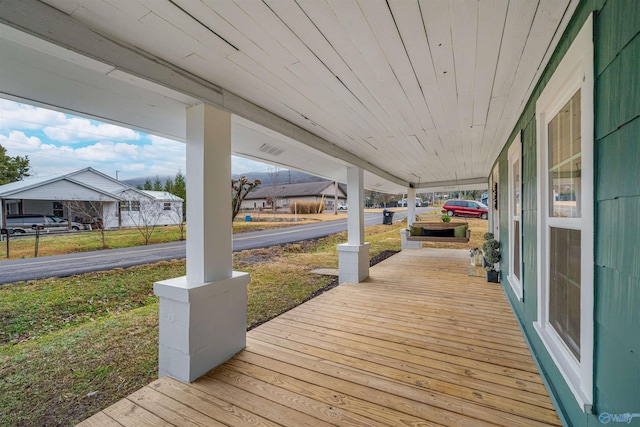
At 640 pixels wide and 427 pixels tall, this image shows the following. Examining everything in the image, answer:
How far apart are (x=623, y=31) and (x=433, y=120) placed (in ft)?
7.16

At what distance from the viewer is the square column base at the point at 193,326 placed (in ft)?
6.48

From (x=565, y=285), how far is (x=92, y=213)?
583 inches

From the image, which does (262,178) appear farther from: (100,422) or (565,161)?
(565,161)

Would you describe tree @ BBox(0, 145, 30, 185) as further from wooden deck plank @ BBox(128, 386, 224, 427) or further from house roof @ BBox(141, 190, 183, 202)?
wooden deck plank @ BBox(128, 386, 224, 427)

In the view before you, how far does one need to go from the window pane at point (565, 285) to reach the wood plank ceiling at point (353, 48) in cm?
113

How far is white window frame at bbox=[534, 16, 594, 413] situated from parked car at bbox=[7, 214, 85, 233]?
1454cm

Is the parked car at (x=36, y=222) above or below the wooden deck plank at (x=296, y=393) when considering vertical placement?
above

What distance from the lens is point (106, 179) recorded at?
46.2 ft

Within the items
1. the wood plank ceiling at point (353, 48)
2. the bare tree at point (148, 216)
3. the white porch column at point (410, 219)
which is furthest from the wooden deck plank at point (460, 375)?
the bare tree at point (148, 216)

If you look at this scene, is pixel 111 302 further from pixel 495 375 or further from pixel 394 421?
pixel 495 375

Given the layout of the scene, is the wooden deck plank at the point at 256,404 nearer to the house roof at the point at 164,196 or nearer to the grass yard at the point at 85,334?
the grass yard at the point at 85,334

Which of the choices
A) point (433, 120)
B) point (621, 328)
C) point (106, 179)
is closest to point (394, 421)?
point (621, 328)

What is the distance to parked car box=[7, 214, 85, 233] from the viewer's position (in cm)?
1090

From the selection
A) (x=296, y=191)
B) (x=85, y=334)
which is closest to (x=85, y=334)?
(x=85, y=334)
